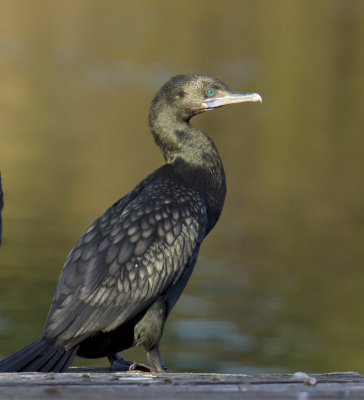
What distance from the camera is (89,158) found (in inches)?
712

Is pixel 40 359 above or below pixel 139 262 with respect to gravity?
below

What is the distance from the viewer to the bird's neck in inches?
227

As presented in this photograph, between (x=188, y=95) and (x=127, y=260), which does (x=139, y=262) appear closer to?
(x=127, y=260)

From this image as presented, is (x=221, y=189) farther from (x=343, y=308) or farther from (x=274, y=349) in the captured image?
(x=343, y=308)

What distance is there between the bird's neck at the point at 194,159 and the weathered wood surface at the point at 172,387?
186 centimetres

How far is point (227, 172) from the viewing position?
57.9 ft

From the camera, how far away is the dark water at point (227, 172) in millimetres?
11328

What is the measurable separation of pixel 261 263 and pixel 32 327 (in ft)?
12.2

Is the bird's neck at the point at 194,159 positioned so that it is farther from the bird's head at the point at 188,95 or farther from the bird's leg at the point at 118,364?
the bird's leg at the point at 118,364

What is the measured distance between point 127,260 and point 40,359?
691 mm

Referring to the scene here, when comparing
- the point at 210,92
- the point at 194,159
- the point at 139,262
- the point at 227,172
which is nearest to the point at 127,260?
the point at 139,262

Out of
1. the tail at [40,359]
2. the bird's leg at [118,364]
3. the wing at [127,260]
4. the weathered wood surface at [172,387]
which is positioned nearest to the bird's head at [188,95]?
the wing at [127,260]

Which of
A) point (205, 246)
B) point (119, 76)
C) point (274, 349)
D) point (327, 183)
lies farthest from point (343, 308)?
point (119, 76)

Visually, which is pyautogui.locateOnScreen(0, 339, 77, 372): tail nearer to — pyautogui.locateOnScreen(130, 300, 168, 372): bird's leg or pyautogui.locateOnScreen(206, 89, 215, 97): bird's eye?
pyautogui.locateOnScreen(130, 300, 168, 372): bird's leg
